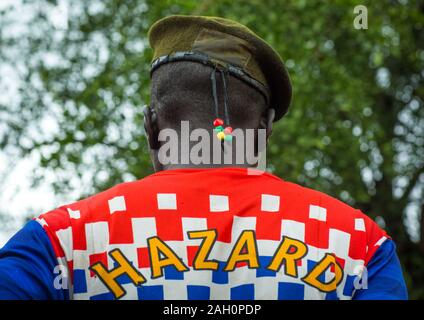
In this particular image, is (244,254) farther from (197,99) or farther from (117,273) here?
(197,99)

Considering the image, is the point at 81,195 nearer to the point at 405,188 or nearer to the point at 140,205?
the point at 405,188

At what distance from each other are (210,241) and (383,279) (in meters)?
0.44

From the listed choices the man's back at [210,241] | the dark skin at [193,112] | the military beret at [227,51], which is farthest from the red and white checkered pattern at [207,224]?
the military beret at [227,51]

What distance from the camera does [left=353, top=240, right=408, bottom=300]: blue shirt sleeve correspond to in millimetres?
2180

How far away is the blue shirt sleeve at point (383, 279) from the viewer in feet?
7.15

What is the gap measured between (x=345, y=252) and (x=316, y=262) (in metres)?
0.09

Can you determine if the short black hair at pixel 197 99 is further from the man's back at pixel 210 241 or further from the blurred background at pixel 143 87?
the blurred background at pixel 143 87

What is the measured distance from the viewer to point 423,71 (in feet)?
40.9

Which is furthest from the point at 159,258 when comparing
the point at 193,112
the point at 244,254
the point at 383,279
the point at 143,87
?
the point at 143,87

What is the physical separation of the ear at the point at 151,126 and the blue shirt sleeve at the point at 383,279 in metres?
0.69

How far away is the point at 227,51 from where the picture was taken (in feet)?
8.23
